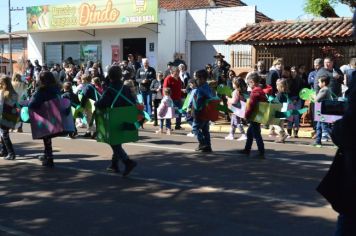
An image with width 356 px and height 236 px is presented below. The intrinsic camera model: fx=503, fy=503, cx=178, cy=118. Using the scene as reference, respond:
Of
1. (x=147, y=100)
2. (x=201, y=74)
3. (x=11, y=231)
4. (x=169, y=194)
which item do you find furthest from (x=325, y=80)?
(x=11, y=231)

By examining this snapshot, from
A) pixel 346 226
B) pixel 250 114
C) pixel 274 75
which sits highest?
pixel 274 75

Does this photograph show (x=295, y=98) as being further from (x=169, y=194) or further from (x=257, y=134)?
(x=169, y=194)

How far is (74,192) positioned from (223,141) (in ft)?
19.3

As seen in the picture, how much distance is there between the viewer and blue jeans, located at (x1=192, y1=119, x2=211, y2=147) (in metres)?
10.5

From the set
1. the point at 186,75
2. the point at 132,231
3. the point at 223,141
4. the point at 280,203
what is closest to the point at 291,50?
the point at 186,75

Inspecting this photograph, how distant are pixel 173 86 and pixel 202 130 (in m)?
4.63

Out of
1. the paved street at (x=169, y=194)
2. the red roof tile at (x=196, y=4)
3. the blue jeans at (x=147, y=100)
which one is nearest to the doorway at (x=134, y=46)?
the red roof tile at (x=196, y=4)

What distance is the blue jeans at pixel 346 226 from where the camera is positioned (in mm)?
3242

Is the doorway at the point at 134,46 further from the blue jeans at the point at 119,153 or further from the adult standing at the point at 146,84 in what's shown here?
the blue jeans at the point at 119,153

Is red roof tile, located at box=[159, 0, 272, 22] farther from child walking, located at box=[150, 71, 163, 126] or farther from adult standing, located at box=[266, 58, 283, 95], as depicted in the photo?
adult standing, located at box=[266, 58, 283, 95]

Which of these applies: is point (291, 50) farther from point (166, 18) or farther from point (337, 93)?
Result: point (166, 18)

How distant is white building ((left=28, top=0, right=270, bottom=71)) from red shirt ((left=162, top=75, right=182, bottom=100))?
24.7ft

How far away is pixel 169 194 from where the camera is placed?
7.08m

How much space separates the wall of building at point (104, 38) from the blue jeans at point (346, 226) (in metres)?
20.9
